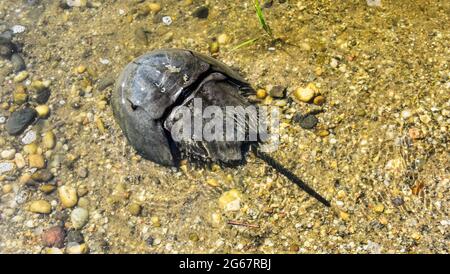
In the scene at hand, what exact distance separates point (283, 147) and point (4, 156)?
2583 millimetres

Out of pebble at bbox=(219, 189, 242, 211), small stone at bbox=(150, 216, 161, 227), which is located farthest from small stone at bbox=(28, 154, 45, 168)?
pebble at bbox=(219, 189, 242, 211)

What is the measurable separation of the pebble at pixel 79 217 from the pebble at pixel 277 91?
1.91m

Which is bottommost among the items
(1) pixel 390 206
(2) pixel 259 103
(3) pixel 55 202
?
(3) pixel 55 202

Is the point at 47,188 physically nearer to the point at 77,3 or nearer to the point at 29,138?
the point at 29,138

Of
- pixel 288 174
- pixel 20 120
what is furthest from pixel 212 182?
pixel 20 120

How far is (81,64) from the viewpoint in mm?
4383

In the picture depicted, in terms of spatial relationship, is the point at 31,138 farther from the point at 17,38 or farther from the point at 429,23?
the point at 429,23

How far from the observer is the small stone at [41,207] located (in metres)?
3.63

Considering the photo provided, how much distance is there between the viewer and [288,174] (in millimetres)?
3375

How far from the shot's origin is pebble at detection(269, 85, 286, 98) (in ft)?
12.3

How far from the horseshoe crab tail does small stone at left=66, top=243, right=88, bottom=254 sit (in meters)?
1.60

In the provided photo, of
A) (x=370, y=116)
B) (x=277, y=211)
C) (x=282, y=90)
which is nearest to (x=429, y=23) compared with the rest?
(x=370, y=116)

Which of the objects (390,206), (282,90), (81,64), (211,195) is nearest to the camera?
(390,206)

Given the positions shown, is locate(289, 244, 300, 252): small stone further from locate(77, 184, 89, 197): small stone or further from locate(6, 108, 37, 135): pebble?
locate(6, 108, 37, 135): pebble
